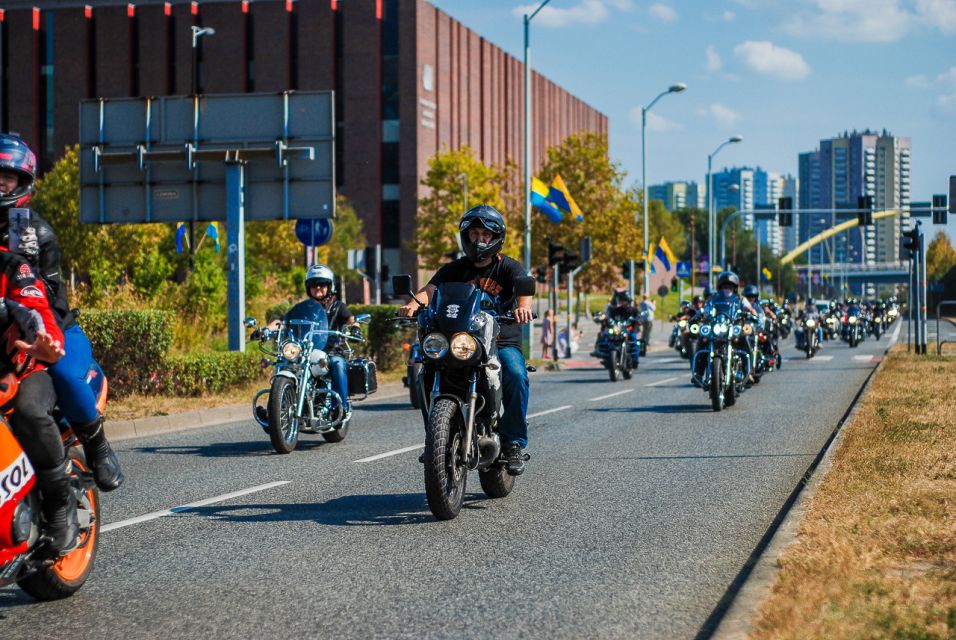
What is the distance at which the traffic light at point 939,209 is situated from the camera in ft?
144

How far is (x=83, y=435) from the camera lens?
17.3 ft

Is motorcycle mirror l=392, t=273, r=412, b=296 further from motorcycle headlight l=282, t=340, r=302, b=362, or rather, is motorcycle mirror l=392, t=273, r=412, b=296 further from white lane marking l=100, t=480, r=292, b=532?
motorcycle headlight l=282, t=340, r=302, b=362

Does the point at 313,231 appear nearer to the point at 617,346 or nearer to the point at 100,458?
the point at 617,346

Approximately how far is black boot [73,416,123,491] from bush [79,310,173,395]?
9.78 meters

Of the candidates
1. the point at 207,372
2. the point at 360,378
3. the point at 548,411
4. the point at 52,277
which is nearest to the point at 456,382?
the point at 52,277

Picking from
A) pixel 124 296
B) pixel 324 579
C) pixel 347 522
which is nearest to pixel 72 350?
pixel 324 579

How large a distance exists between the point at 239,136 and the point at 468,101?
5792cm

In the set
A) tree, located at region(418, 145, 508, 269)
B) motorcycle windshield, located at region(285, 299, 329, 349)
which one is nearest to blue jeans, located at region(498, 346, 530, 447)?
motorcycle windshield, located at region(285, 299, 329, 349)

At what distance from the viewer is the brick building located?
70.4m

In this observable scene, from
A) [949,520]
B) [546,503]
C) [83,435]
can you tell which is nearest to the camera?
[83,435]

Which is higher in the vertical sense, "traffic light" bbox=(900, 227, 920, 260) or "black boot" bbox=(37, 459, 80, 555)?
"traffic light" bbox=(900, 227, 920, 260)

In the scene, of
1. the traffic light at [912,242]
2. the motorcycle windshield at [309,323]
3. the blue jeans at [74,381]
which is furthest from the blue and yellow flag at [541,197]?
the blue jeans at [74,381]

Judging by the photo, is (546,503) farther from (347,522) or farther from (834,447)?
(834,447)

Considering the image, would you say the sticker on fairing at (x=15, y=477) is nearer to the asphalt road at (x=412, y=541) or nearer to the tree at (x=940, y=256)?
the asphalt road at (x=412, y=541)
